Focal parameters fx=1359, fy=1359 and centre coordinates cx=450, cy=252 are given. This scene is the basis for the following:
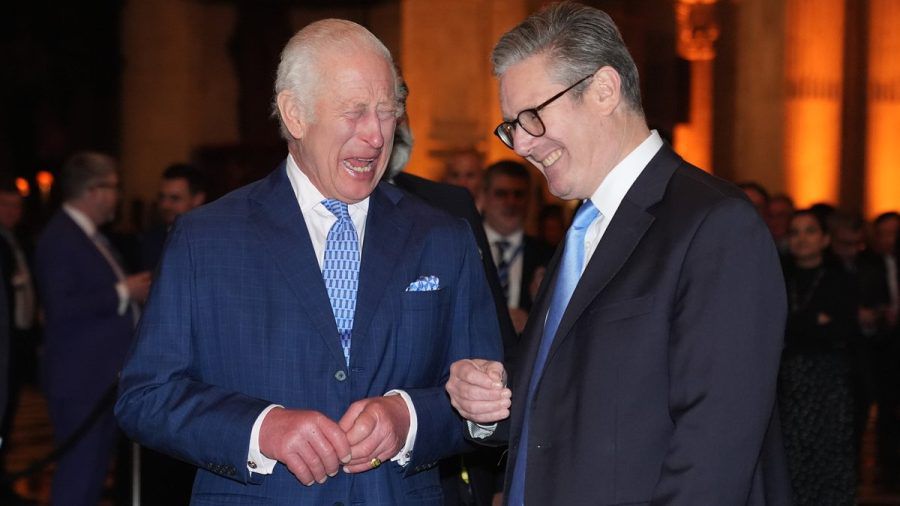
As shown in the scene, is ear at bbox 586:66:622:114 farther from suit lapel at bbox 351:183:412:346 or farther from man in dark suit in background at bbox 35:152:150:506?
man in dark suit in background at bbox 35:152:150:506

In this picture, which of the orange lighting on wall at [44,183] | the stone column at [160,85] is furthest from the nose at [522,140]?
the orange lighting on wall at [44,183]

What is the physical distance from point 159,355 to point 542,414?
0.97 m

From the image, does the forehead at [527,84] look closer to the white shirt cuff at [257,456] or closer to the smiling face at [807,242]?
the white shirt cuff at [257,456]

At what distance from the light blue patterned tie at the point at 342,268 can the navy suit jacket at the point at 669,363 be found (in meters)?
0.65

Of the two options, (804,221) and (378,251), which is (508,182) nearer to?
(804,221)

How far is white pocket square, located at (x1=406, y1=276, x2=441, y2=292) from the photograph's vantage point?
11.0 feet

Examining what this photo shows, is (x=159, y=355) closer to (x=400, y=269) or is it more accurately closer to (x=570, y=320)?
(x=400, y=269)

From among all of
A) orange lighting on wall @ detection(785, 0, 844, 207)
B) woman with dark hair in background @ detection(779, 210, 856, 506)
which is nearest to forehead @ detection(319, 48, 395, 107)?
woman with dark hair in background @ detection(779, 210, 856, 506)

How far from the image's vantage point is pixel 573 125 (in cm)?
287

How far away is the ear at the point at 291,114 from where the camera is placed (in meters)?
3.31

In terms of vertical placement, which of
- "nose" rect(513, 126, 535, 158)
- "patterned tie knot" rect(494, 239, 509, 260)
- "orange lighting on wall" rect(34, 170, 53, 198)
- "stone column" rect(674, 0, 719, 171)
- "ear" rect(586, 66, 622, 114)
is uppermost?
"ear" rect(586, 66, 622, 114)

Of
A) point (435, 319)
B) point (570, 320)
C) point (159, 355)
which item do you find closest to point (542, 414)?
point (570, 320)

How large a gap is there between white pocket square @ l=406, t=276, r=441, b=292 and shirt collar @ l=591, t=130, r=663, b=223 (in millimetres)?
623

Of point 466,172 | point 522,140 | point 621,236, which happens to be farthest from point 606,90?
point 466,172
